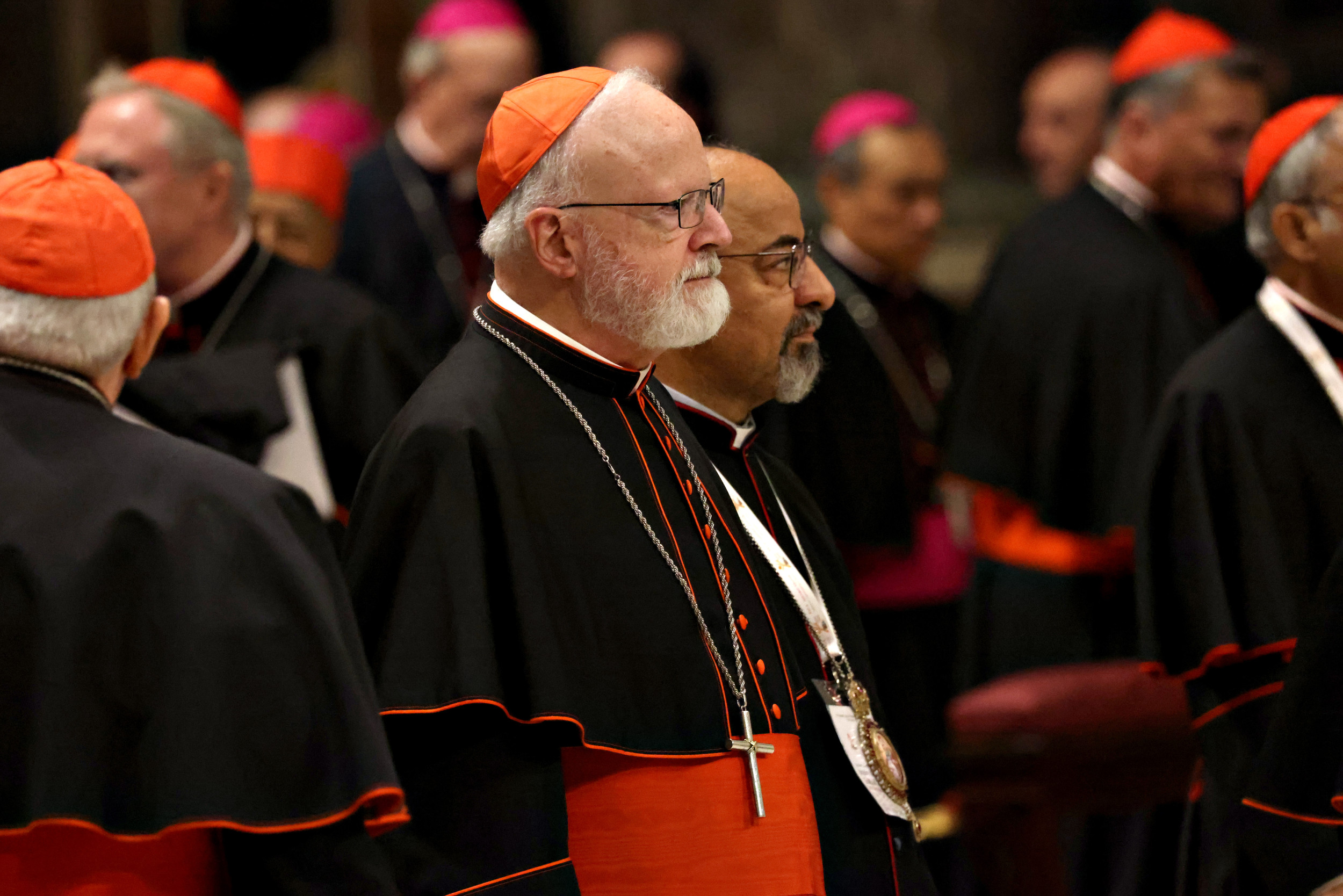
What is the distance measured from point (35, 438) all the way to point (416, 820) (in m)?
0.79

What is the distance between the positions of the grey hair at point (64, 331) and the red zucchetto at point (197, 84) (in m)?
2.27

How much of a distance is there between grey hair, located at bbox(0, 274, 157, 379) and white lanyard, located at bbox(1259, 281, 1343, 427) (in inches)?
98.6

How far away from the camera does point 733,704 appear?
9.46ft

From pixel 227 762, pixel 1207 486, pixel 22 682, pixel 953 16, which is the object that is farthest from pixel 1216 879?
pixel 953 16

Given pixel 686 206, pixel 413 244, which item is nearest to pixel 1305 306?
pixel 686 206

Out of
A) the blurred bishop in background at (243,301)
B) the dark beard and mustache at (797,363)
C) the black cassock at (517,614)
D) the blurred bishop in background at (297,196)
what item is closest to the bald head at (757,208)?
the dark beard and mustache at (797,363)

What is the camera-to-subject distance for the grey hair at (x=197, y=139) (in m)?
4.66

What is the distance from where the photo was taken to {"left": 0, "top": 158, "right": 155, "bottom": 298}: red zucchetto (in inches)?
105

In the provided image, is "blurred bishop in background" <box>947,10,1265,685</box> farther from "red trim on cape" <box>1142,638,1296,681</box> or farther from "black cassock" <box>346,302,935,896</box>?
"black cassock" <box>346,302,935,896</box>

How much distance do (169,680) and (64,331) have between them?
0.59 metres

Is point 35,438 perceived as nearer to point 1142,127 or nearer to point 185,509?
point 185,509

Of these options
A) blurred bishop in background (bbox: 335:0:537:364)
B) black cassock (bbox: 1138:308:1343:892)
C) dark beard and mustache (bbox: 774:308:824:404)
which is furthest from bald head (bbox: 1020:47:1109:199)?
dark beard and mustache (bbox: 774:308:824:404)

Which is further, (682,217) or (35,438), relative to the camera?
(682,217)

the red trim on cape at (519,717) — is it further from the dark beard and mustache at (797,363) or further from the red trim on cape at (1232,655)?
the red trim on cape at (1232,655)
